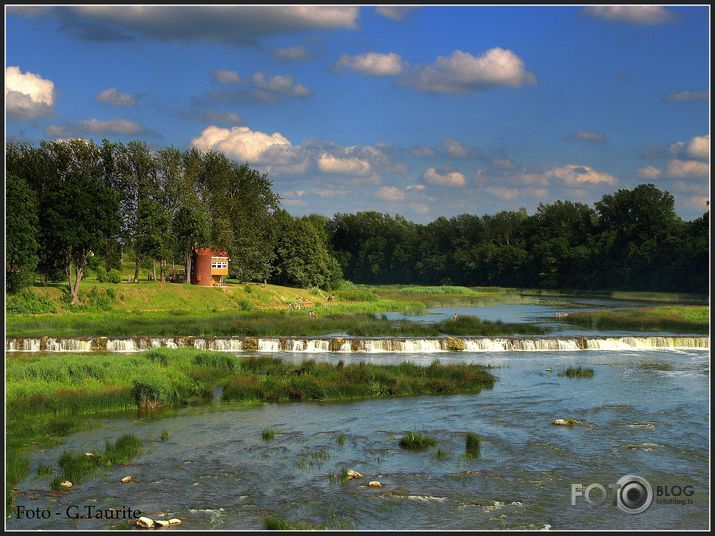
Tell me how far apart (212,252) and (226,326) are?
98.9ft

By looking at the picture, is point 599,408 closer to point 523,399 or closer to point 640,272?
point 523,399

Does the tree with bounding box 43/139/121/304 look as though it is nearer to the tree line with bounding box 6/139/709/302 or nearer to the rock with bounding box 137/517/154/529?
the tree line with bounding box 6/139/709/302

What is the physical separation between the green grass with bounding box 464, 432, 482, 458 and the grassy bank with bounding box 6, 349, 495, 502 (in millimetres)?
8874

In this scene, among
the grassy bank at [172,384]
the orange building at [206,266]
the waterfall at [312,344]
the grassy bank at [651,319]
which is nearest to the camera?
the grassy bank at [172,384]

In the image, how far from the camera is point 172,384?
1288 inches

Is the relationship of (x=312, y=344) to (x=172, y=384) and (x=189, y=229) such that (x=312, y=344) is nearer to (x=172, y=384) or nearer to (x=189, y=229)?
(x=172, y=384)

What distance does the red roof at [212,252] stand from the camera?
283 ft

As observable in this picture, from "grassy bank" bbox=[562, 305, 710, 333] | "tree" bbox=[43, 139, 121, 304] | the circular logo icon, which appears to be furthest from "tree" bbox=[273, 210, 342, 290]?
the circular logo icon

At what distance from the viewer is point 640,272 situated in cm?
13575

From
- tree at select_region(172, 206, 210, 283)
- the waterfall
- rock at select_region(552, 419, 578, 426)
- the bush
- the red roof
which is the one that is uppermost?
tree at select_region(172, 206, 210, 283)

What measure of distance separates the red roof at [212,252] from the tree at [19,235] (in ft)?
72.6

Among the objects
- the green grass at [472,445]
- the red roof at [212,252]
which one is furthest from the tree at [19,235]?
the green grass at [472,445]

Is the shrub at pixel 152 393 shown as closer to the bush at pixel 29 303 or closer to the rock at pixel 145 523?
the rock at pixel 145 523

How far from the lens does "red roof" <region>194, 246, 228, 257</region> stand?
86125mm
